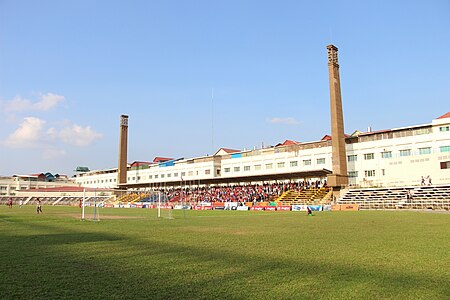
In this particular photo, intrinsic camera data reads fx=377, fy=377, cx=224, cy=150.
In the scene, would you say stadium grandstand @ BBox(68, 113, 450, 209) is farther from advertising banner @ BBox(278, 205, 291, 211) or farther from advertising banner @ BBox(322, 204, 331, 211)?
advertising banner @ BBox(322, 204, 331, 211)

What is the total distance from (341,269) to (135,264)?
186 inches

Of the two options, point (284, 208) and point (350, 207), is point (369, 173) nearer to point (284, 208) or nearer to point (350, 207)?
point (350, 207)

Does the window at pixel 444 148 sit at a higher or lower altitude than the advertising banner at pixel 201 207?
higher

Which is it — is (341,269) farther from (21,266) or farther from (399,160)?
(399,160)

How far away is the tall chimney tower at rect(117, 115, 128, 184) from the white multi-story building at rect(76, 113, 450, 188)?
2374cm

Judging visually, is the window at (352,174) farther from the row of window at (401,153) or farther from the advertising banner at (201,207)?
the advertising banner at (201,207)

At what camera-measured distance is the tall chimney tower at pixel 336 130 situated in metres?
54.3

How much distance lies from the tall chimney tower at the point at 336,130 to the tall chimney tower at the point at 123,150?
66.2 m

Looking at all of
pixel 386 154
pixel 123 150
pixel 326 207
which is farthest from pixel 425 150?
pixel 123 150

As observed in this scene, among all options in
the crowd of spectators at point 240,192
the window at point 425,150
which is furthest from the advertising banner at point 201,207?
the window at point 425,150

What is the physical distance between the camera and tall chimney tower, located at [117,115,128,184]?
105m

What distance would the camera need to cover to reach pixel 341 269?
824 centimetres

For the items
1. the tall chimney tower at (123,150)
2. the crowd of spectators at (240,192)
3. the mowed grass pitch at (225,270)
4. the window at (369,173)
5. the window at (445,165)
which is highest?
the tall chimney tower at (123,150)

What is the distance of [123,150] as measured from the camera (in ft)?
350
